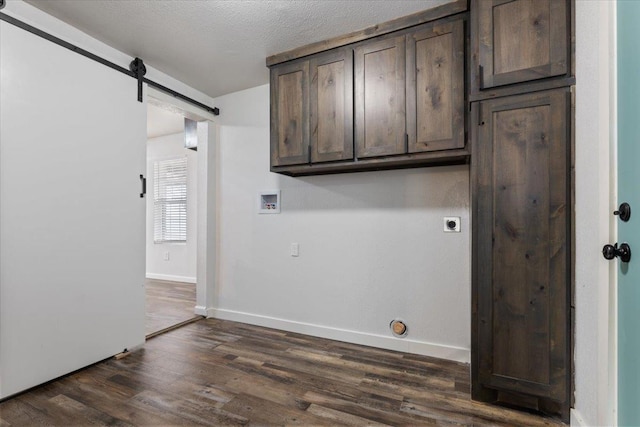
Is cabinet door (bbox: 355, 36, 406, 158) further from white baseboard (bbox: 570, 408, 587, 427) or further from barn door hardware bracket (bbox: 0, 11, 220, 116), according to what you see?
barn door hardware bracket (bbox: 0, 11, 220, 116)

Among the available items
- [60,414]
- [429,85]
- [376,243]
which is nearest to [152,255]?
[60,414]

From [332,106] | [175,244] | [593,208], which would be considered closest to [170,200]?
[175,244]

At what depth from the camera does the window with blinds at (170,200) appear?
567 cm

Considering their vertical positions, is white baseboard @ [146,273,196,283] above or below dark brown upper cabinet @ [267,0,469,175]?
below

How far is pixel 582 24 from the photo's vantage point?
4.84ft

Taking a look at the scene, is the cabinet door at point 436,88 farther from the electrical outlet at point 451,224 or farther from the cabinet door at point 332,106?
the electrical outlet at point 451,224

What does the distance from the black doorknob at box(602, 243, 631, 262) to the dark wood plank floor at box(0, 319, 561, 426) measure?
42.1 inches

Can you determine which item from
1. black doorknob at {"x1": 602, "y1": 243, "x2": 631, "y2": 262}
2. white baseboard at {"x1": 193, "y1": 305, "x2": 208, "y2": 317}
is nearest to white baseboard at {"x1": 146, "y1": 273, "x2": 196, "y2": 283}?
white baseboard at {"x1": 193, "y1": 305, "x2": 208, "y2": 317}

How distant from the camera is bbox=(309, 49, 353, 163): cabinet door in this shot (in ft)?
7.86

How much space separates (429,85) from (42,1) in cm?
267

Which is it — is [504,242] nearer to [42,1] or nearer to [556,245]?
[556,245]

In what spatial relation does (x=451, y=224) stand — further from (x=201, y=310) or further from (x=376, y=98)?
(x=201, y=310)

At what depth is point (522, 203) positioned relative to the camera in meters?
1.67

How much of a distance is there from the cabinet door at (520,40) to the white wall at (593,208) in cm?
9
